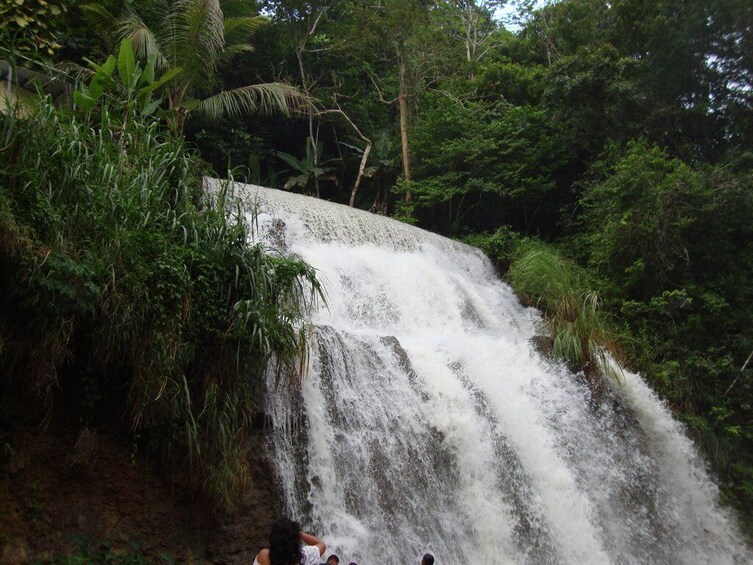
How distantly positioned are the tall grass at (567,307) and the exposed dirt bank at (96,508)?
5166mm

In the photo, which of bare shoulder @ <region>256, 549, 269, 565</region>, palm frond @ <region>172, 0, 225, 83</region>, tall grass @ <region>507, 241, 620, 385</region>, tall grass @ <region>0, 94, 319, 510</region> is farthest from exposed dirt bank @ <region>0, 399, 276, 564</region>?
palm frond @ <region>172, 0, 225, 83</region>

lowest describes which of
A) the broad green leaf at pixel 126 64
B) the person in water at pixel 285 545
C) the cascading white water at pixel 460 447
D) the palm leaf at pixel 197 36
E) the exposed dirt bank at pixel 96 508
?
the exposed dirt bank at pixel 96 508

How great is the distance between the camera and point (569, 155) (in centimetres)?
1395

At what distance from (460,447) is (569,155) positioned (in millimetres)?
9757

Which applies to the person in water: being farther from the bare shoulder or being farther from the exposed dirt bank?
the exposed dirt bank

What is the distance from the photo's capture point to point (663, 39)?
12258 mm

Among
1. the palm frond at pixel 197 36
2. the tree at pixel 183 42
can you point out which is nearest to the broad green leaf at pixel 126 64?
the tree at pixel 183 42

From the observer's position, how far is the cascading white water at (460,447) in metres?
5.43

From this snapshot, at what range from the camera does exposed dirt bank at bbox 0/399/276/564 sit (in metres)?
3.97

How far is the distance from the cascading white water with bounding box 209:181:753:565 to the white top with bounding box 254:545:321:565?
5.06 feet

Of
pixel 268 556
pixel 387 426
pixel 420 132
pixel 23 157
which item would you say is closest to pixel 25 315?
pixel 23 157

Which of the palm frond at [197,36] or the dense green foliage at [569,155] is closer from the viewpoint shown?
the dense green foliage at [569,155]

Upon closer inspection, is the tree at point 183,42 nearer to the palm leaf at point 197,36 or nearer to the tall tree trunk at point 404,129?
the palm leaf at point 197,36

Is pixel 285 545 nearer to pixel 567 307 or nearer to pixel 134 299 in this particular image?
pixel 134 299
